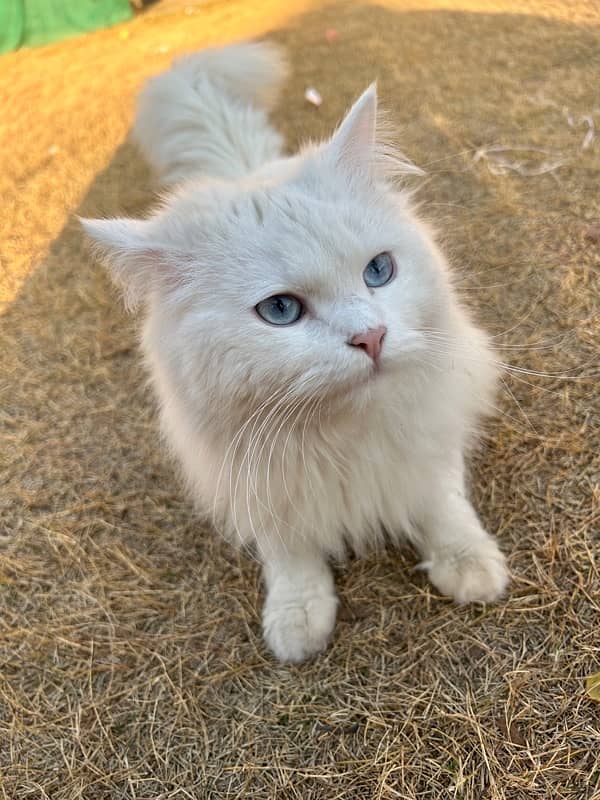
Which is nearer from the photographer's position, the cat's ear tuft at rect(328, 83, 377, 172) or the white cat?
the white cat

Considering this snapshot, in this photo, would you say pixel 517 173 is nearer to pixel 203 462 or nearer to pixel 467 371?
pixel 467 371

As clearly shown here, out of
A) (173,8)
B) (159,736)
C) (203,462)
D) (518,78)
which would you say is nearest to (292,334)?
(203,462)

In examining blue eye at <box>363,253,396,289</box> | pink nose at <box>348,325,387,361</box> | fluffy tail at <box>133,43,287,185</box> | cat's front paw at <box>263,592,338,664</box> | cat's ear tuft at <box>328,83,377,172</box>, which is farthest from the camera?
fluffy tail at <box>133,43,287,185</box>

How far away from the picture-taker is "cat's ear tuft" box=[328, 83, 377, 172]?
1.34 m

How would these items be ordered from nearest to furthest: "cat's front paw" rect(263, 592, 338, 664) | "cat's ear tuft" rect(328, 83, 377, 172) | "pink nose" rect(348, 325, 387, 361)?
1. "pink nose" rect(348, 325, 387, 361)
2. "cat's ear tuft" rect(328, 83, 377, 172)
3. "cat's front paw" rect(263, 592, 338, 664)

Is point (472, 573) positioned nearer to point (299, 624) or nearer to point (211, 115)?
point (299, 624)

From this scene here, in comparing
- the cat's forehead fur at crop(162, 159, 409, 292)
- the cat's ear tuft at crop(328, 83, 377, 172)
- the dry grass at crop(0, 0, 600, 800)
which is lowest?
the dry grass at crop(0, 0, 600, 800)

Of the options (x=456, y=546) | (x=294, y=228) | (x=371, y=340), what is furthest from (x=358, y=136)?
(x=456, y=546)

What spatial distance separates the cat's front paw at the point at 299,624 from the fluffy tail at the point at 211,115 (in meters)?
1.45

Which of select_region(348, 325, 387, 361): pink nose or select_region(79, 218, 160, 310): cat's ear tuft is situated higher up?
select_region(79, 218, 160, 310): cat's ear tuft

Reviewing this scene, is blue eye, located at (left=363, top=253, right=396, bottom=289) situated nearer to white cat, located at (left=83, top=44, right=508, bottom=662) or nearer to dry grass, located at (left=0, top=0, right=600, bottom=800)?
white cat, located at (left=83, top=44, right=508, bottom=662)

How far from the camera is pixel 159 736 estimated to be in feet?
4.94

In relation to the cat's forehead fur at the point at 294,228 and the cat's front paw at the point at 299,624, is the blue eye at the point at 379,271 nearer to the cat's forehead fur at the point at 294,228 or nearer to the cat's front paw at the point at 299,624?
the cat's forehead fur at the point at 294,228

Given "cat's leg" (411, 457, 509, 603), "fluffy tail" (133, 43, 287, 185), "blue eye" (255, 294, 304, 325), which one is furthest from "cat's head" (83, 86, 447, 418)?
"fluffy tail" (133, 43, 287, 185)
